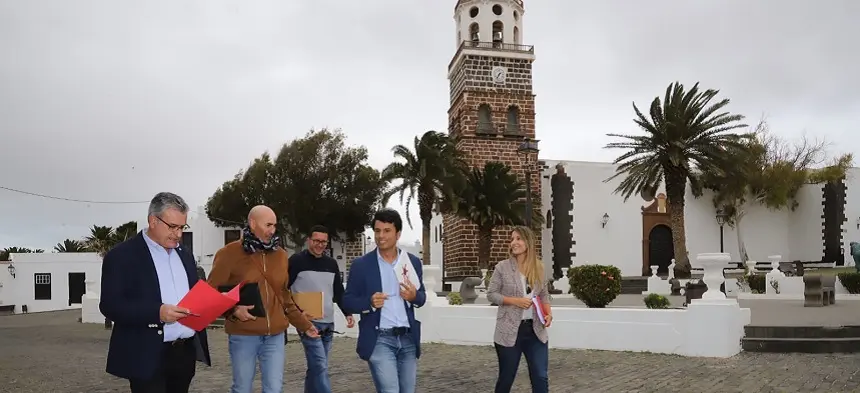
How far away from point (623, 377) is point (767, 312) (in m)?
8.00

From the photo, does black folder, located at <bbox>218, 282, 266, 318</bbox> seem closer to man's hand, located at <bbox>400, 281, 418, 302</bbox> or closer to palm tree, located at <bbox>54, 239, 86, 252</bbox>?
man's hand, located at <bbox>400, 281, 418, 302</bbox>

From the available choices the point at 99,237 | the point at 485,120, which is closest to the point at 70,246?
the point at 99,237

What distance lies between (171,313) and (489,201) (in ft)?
83.8

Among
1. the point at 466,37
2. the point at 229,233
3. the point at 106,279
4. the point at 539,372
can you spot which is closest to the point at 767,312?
the point at 539,372

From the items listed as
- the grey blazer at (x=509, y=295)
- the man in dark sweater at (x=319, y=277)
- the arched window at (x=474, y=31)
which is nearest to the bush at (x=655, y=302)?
the grey blazer at (x=509, y=295)

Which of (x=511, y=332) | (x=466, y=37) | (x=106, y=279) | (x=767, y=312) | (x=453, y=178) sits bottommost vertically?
(x=767, y=312)

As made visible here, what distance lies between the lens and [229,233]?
3762cm

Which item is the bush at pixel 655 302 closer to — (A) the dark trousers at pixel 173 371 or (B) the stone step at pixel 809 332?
(B) the stone step at pixel 809 332

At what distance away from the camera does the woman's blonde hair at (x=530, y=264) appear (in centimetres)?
543

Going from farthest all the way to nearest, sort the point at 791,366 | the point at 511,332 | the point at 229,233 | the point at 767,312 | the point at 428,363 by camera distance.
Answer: the point at 229,233
the point at 767,312
the point at 428,363
the point at 791,366
the point at 511,332

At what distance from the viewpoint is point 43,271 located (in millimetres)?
36969

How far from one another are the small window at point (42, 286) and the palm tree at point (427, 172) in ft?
66.1

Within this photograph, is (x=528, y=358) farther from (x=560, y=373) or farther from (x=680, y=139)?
(x=680, y=139)

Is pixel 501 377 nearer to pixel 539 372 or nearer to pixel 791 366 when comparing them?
pixel 539 372
